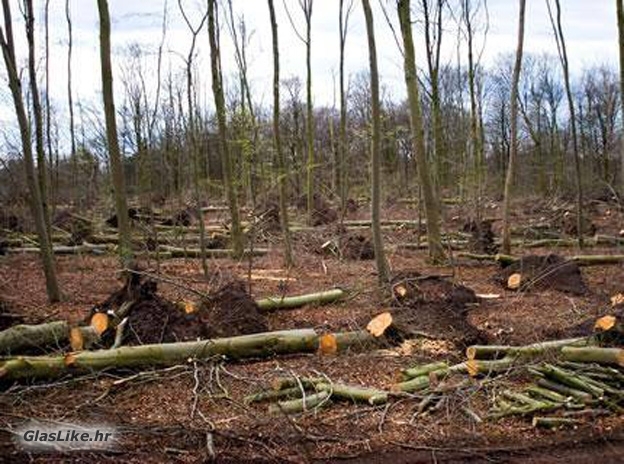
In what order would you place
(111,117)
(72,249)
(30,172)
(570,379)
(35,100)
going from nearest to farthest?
(570,379) < (30,172) < (111,117) < (35,100) < (72,249)

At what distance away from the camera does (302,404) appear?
5.76 meters

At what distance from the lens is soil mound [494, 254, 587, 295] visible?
10812 mm

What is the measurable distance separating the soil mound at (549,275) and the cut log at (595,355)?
14.2 feet

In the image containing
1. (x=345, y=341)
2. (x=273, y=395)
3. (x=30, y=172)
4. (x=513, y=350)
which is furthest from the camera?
(x=30, y=172)

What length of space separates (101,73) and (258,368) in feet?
21.1

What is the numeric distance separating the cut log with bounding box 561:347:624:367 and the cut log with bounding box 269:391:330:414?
109 inches

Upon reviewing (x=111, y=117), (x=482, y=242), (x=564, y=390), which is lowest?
(x=564, y=390)

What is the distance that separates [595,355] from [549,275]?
4.89 metres

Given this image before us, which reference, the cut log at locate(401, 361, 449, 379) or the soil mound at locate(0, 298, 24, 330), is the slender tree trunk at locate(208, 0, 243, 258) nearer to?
the soil mound at locate(0, 298, 24, 330)

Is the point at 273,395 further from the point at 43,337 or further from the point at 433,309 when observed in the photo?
the point at 433,309

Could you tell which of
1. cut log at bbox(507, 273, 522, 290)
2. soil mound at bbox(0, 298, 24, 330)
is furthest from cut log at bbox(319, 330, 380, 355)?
cut log at bbox(507, 273, 522, 290)

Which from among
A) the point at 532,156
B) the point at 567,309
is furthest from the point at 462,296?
the point at 532,156

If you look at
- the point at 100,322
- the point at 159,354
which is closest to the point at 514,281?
the point at 159,354

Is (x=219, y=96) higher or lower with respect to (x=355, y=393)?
higher
